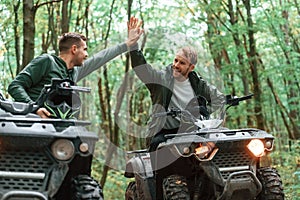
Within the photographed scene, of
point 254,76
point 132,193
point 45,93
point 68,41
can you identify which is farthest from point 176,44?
point 45,93

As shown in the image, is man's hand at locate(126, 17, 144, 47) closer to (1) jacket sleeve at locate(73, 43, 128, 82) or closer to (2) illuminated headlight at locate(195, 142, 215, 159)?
(1) jacket sleeve at locate(73, 43, 128, 82)

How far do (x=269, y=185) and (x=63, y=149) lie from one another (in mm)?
2273

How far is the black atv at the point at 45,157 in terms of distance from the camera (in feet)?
12.1

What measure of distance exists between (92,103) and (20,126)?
1451cm

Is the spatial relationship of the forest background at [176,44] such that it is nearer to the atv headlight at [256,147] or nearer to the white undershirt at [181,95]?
the white undershirt at [181,95]

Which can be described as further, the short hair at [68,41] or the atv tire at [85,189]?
the short hair at [68,41]

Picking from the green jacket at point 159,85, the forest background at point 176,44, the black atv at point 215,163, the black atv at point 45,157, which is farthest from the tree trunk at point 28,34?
the black atv at point 45,157

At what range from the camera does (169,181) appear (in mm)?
5016

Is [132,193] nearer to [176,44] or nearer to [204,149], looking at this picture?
[204,149]

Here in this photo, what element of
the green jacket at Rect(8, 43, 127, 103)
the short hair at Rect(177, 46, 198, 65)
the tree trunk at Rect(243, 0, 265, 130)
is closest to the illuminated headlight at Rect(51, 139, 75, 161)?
the green jacket at Rect(8, 43, 127, 103)

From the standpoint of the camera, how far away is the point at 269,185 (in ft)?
16.6

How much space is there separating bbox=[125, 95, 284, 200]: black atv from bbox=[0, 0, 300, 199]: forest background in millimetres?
3382

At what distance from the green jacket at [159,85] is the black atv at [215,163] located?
0.51 metres

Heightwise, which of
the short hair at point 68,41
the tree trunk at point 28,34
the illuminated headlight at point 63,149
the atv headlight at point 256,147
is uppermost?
the tree trunk at point 28,34
